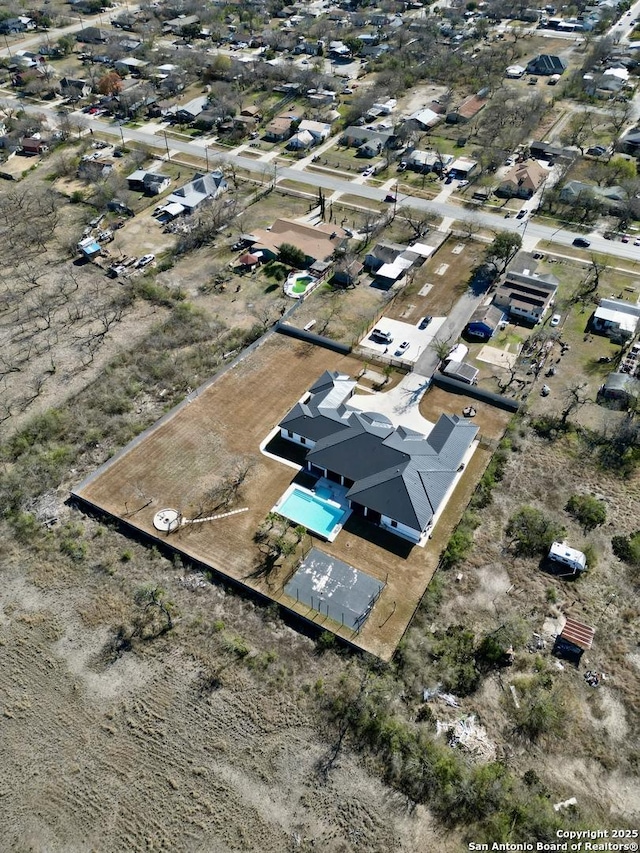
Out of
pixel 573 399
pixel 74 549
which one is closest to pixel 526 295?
pixel 573 399

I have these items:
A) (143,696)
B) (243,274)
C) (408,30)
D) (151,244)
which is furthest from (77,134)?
(143,696)

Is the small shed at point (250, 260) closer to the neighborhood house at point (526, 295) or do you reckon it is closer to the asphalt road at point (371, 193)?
the asphalt road at point (371, 193)

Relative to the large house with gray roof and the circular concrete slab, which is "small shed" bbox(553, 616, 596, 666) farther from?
the circular concrete slab

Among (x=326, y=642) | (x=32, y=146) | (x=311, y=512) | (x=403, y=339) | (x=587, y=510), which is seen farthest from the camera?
(x=32, y=146)

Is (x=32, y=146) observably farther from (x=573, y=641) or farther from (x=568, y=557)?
(x=573, y=641)

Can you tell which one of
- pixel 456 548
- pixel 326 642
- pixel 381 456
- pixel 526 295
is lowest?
pixel 326 642
